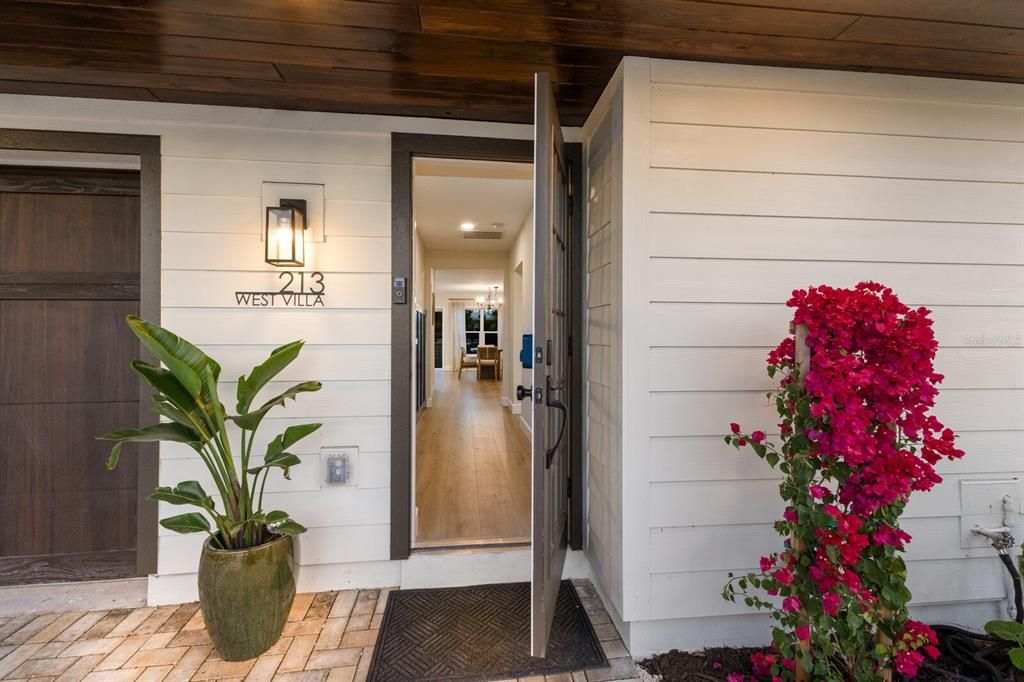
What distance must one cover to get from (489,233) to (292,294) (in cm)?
422

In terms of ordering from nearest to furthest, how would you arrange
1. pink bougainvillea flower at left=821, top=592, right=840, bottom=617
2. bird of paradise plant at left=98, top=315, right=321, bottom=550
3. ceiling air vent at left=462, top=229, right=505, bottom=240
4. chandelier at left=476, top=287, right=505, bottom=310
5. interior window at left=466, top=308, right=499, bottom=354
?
pink bougainvillea flower at left=821, top=592, right=840, bottom=617 < bird of paradise plant at left=98, top=315, right=321, bottom=550 < ceiling air vent at left=462, top=229, right=505, bottom=240 < chandelier at left=476, top=287, right=505, bottom=310 < interior window at left=466, top=308, right=499, bottom=354

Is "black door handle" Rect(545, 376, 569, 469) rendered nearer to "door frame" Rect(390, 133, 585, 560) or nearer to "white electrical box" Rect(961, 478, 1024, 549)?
"door frame" Rect(390, 133, 585, 560)

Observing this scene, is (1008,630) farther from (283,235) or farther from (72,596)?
(72,596)

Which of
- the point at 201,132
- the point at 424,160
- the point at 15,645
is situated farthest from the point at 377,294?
the point at 15,645

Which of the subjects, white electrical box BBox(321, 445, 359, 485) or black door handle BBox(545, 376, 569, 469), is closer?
black door handle BBox(545, 376, 569, 469)

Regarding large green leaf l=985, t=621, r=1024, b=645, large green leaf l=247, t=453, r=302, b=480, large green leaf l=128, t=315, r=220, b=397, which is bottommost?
large green leaf l=985, t=621, r=1024, b=645

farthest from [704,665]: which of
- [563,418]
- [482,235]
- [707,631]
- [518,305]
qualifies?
[482,235]

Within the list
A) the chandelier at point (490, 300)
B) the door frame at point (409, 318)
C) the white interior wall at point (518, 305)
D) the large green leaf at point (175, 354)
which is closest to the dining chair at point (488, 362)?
the chandelier at point (490, 300)

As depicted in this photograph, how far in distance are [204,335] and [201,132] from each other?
3.36 feet

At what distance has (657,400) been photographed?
70.4 inches

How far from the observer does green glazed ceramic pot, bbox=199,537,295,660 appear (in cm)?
169

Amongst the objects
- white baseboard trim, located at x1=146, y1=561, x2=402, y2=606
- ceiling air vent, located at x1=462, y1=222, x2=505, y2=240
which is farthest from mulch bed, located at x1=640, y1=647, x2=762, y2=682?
ceiling air vent, located at x1=462, y1=222, x2=505, y2=240

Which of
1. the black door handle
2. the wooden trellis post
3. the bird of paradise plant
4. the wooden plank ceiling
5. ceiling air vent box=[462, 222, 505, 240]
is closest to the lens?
the wooden trellis post

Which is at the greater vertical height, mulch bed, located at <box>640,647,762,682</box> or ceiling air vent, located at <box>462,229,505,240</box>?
ceiling air vent, located at <box>462,229,505,240</box>
